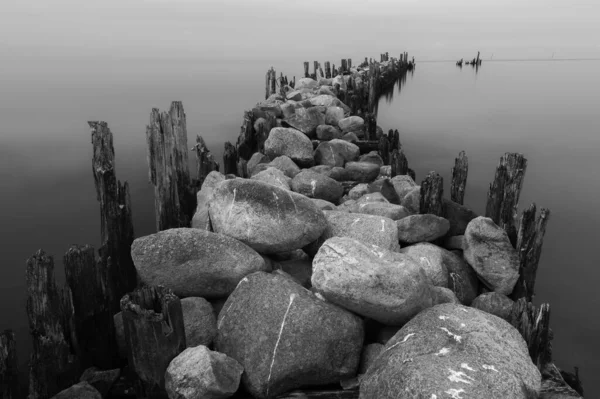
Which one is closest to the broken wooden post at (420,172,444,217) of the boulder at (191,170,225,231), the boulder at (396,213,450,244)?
the boulder at (396,213,450,244)

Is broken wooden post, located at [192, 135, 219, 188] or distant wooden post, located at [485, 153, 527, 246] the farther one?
broken wooden post, located at [192, 135, 219, 188]

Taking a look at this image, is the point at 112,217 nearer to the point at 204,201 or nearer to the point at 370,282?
the point at 204,201

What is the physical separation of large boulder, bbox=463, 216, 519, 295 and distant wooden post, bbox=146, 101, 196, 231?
18.4ft

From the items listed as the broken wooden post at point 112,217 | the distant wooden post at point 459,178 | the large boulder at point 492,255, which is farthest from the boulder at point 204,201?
the distant wooden post at point 459,178

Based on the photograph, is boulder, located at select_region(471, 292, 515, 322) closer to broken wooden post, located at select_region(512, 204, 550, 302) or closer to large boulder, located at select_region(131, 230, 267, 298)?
broken wooden post, located at select_region(512, 204, 550, 302)

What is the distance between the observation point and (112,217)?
8.19m

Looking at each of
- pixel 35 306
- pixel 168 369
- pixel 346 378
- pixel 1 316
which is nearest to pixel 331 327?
pixel 346 378

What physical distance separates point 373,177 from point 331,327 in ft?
29.3

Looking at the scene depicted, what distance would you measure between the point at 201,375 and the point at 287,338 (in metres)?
1.12

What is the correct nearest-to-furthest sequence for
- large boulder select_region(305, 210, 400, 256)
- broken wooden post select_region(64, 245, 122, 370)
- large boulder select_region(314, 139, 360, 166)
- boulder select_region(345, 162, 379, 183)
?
broken wooden post select_region(64, 245, 122, 370) → large boulder select_region(305, 210, 400, 256) → boulder select_region(345, 162, 379, 183) → large boulder select_region(314, 139, 360, 166)

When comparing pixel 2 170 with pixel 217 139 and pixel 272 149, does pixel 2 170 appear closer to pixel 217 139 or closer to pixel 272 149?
pixel 217 139

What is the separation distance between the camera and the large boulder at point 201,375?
5.27 metres

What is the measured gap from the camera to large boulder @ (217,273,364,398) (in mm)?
5762

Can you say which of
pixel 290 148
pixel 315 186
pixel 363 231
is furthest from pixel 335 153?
pixel 363 231
